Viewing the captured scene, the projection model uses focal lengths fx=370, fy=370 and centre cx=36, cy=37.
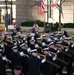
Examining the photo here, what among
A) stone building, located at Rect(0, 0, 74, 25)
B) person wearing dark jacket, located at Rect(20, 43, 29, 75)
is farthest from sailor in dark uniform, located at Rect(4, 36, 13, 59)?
stone building, located at Rect(0, 0, 74, 25)

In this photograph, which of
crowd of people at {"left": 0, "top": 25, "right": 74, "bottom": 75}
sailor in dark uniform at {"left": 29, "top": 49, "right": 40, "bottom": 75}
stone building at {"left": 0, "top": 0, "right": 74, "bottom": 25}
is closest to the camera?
sailor in dark uniform at {"left": 29, "top": 49, "right": 40, "bottom": 75}

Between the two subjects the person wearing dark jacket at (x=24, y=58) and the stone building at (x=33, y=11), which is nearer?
the person wearing dark jacket at (x=24, y=58)

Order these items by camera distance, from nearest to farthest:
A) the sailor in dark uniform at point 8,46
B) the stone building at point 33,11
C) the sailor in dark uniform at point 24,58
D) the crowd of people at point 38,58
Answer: the crowd of people at point 38,58, the sailor in dark uniform at point 24,58, the sailor in dark uniform at point 8,46, the stone building at point 33,11

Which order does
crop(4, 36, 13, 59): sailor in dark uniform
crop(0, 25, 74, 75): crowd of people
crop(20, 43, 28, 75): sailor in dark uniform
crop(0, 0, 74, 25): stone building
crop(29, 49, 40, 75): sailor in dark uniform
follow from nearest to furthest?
1. crop(29, 49, 40, 75): sailor in dark uniform
2. crop(0, 25, 74, 75): crowd of people
3. crop(20, 43, 28, 75): sailor in dark uniform
4. crop(4, 36, 13, 59): sailor in dark uniform
5. crop(0, 0, 74, 25): stone building

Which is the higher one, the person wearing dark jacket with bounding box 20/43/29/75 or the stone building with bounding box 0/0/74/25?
the stone building with bounding box 0/0/74/25

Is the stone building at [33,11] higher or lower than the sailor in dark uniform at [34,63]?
higher

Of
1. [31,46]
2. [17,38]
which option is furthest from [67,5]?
[31,46]

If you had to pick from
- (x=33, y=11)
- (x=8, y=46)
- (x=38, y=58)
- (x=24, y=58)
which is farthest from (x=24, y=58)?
(x=33, y=11)

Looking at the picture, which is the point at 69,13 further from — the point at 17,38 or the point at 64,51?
the point at 64,51

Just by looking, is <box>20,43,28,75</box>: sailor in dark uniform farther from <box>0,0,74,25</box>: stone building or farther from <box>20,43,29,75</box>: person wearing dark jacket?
<box>0,0,74,25</box>: stone building

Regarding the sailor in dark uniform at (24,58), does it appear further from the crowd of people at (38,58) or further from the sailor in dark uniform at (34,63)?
the sailor in dark uniform at (34,63)

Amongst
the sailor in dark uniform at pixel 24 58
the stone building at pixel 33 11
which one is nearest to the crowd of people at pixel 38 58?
the sailor in dark uniform at pixel 24 58

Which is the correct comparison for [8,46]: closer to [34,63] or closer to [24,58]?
[24,58]

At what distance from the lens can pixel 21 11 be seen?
2012 inches
